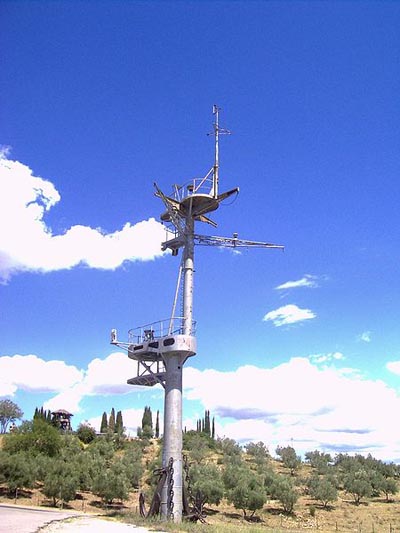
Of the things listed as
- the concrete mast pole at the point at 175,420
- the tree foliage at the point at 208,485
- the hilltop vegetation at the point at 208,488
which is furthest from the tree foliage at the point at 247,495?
the concrete mast pole at the point at 175,420

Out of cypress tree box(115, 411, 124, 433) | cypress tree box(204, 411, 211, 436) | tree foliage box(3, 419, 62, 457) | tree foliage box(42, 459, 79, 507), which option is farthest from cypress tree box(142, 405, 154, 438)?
tree foliage box(42, 459, 79, 507)

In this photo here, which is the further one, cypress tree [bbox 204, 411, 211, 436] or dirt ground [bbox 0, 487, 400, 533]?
cypress tree [bbox 204, 411, 211, 436]

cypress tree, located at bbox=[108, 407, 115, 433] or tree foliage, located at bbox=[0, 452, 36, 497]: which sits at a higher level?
cypress tree, located at bbox=[108, 407, 115, 433]

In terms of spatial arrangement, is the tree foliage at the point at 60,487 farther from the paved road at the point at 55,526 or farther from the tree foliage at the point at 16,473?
the paved road at the point at 55,526

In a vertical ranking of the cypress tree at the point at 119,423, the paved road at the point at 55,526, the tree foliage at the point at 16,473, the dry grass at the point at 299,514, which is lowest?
the dry grass at the point at 299,514

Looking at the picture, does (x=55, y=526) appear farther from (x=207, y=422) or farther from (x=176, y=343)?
(x=207, y=422)

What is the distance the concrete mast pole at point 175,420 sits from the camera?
1064 inches

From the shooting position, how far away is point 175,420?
27922 mm

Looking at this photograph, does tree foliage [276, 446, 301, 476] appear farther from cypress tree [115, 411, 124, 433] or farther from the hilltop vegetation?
cypress tree [115, 411, 124, 433]

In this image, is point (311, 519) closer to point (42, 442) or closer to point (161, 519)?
point (161, 519)

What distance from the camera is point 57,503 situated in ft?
137

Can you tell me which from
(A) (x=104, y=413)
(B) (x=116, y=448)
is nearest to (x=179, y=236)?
(B) (x=116, y=448)

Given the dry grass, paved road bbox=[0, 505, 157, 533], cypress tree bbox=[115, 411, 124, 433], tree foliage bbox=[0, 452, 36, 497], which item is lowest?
the dry grass

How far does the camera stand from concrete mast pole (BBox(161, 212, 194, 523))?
27031mm
